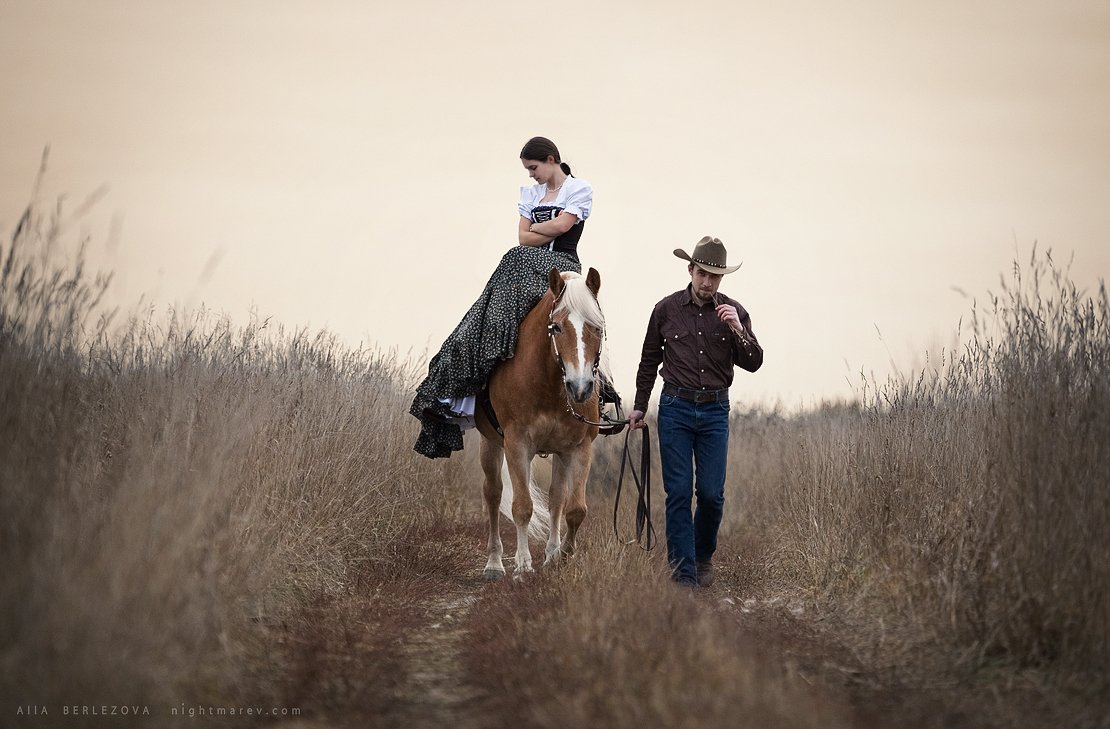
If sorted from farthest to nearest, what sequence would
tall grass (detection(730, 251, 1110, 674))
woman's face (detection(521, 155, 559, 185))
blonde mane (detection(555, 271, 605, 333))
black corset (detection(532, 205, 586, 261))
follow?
1. black corset (detection(532, 205, 586, 261))
2. woman's face (detection(521, 155, 559, 185))
3. blonde mane (detection(555, 271, 605, 333))
4. tall grass (detection(730, 251, 1110, 674))

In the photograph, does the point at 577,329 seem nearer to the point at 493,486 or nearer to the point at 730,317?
the point at 730,317

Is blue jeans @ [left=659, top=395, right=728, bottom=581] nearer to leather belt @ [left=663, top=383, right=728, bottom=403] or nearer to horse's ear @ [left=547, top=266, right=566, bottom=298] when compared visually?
leather belt @ [left=663, top=383, right=728, bottom=403]

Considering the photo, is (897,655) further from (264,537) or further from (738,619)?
(264,537)

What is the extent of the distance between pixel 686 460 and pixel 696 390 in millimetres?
468

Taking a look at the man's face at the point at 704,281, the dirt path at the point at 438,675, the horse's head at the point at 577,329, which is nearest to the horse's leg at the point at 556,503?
the dirt path at the point at 438,675

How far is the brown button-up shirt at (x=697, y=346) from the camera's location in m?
6.11

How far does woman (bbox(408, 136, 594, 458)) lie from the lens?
658 centimetres

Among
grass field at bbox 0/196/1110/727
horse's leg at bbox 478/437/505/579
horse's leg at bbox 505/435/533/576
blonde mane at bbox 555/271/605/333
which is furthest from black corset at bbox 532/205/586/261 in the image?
grass field at bbox 0/196/1110/727

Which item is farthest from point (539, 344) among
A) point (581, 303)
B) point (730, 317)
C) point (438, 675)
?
point (438, 675)

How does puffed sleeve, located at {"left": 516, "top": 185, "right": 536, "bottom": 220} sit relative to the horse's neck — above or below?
above

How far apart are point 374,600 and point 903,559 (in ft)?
10.1

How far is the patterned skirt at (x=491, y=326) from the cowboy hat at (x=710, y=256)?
3.26 ft

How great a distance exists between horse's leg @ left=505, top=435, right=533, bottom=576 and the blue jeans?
948 mm

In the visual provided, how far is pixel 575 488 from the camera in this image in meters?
6.43
